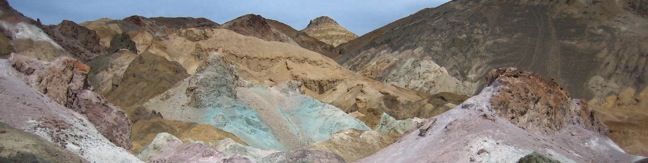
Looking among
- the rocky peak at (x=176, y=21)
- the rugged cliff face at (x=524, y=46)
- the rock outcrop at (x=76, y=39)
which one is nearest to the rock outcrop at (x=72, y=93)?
the rock outcrop at (x=76, y=39)

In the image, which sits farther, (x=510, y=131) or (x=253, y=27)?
(x=253, y=27)

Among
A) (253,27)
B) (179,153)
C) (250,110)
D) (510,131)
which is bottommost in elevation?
(253,27)

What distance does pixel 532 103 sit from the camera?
93.8 feet

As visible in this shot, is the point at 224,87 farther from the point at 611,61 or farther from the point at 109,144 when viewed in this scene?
the point at 611,61

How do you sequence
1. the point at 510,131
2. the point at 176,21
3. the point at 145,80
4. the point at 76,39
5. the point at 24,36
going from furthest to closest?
1. the point at 176,21
2. the point at 76,39
3. the point at 24,36
4. the point at 145,80
5. the point at 510,131

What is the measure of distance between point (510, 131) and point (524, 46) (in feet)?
258

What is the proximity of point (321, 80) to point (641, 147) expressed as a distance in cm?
3749

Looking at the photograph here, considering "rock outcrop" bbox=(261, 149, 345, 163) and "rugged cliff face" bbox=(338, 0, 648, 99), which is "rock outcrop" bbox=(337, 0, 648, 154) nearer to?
"rugged cliff face" bbox=(338, 0, 648, 99)

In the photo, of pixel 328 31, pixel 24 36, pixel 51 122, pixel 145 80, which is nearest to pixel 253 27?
pixel 24 36

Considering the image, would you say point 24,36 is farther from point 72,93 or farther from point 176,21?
point 176,21

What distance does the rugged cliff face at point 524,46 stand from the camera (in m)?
93.0

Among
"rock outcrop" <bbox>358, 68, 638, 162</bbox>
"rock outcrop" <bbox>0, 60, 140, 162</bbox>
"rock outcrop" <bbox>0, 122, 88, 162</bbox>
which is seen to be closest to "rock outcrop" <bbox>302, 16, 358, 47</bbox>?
"rock outcrop" <bbox>358, 68, 638, 162</bbox>

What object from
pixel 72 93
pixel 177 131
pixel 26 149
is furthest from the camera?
pixel 177 131

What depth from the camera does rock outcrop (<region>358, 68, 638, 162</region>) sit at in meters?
25.2
